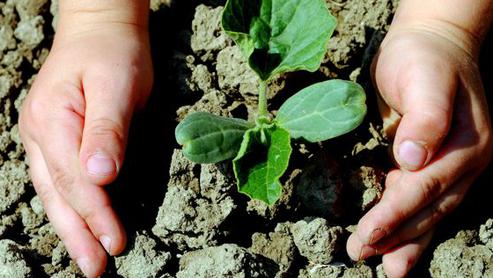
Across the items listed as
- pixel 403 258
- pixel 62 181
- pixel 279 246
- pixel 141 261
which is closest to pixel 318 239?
pixel 279 246

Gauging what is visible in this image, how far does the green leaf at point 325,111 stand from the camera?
5.98 feet

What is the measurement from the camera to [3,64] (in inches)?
98.2

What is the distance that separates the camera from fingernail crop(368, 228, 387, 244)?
1856 millimetres

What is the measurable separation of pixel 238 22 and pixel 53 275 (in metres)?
0.90

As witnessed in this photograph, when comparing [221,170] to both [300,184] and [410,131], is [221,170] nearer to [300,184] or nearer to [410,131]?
[300,184]

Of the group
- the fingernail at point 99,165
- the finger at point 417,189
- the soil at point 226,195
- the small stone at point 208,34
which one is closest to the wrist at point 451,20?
the soil at point 226,195

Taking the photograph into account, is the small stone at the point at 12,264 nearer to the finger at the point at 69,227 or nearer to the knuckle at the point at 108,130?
the finger at the point at 69,227

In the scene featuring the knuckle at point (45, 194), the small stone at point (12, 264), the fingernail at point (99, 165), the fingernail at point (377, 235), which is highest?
the fingernail at point (99, 165)

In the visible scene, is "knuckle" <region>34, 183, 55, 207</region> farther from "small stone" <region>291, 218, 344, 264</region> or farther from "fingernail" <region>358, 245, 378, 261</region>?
"fingernail" <region>358, 245, 378, 261</region>

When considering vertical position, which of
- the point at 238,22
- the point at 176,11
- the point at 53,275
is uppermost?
the point at 238,22

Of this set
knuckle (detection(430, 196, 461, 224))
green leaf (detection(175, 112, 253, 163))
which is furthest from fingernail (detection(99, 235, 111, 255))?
knuckle (detection(430, 196, 461, 224))

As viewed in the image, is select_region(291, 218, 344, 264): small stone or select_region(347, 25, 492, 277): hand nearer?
select_region(347, 25, 492, 277): hand

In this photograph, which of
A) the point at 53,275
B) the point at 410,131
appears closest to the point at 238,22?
the point at 410,131

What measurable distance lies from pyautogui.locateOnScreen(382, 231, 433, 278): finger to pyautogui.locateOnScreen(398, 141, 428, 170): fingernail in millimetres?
236
